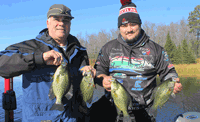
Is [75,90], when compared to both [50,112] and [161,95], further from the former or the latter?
[161,95]

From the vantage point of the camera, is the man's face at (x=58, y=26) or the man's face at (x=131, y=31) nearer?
the man's face at (x=58, y=26)

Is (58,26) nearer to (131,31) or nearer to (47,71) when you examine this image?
(47,71)

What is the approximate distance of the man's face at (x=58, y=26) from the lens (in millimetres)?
3162

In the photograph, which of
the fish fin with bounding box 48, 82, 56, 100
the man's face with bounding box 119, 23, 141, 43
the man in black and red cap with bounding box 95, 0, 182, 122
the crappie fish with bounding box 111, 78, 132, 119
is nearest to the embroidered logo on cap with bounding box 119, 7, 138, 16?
the man in black and red cap with bounding box 95, 0, 182, 122

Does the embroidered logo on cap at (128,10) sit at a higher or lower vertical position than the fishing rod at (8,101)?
higher

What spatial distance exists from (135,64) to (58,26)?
1871mm

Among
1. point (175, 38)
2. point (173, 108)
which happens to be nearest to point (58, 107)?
point (173, 108)

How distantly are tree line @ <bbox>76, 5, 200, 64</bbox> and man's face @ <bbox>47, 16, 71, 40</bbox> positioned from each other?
133ft

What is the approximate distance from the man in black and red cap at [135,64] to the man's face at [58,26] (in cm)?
114

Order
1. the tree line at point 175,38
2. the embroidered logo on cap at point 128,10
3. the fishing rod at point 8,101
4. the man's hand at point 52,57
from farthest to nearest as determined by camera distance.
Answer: the tree line at point 175,38 < the fishing rod at point 8,101 < the embroidered logo on cap at point 128,10 < the man's hand at point 52,57

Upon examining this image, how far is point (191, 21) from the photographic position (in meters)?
54.1

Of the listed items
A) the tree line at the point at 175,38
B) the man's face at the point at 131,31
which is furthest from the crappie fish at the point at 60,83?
the tree line at the point at 175,38

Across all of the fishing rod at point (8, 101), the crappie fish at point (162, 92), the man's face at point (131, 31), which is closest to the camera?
the crappie fish at point (162, 92)

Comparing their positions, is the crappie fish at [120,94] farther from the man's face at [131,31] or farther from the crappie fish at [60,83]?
the man's face at [131,31]
